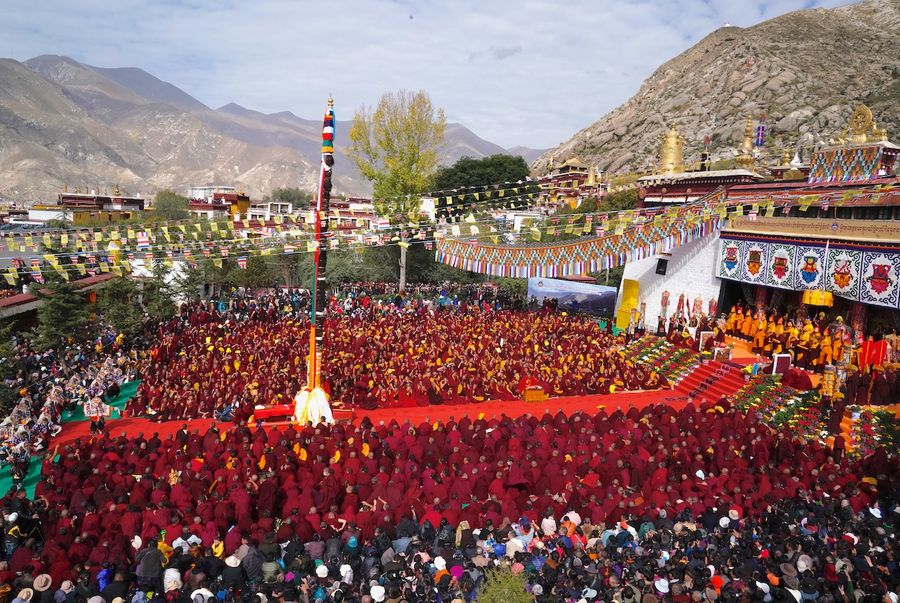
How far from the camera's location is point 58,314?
60.7 feet

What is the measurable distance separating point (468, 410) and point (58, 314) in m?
12.9

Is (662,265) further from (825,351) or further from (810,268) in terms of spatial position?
(825,351)

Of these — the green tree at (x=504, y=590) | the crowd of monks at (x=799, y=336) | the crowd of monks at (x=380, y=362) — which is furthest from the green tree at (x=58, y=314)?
the crowd of monks at (x=799, y=336)

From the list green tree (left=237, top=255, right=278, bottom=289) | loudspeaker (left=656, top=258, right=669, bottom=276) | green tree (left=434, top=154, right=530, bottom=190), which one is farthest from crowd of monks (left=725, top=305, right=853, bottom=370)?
green tree (left=434, top=154, right=530, bottom=190)

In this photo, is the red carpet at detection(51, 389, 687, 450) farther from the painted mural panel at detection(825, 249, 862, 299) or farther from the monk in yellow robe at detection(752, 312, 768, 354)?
the painted mural panel at detection(825, 249, 862, 299)

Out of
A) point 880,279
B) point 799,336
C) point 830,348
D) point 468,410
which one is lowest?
point 468,410

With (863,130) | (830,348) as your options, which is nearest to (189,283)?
(830,348)

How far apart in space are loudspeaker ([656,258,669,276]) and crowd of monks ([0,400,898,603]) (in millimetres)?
11258

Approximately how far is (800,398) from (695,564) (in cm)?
894

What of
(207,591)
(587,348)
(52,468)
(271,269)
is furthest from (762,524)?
(271,269)

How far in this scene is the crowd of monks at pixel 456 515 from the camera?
7.46 meters

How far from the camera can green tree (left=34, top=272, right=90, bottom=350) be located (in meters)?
18.3

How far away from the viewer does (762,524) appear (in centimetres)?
949

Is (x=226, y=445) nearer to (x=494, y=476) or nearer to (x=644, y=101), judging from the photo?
(x=494, y=476)
